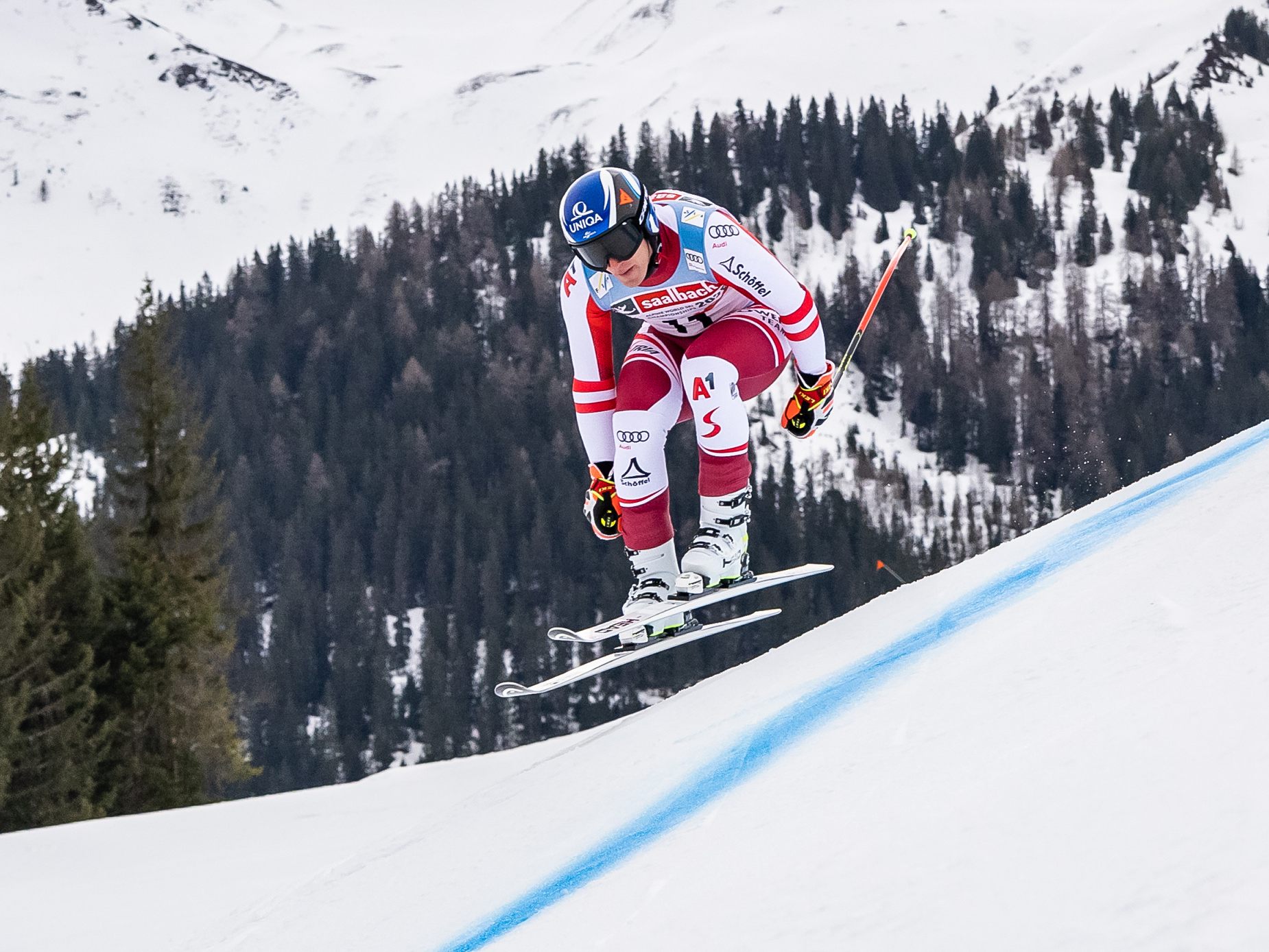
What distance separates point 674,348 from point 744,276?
0.56m

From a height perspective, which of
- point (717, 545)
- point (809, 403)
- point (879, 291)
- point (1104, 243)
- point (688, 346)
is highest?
point (1104, 243)

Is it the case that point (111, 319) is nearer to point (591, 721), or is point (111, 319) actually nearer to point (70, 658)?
point (591, 721)

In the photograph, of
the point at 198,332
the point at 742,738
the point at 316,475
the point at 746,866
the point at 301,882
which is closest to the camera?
the point at 746,866

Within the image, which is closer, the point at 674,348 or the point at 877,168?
the point at 674,348

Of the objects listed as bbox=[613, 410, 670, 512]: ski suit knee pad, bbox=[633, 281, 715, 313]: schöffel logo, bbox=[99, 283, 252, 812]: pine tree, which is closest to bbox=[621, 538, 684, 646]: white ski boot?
bbox=[613, 410, 670, 512]: ski suit knee pad

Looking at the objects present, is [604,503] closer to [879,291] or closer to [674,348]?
[674,348]

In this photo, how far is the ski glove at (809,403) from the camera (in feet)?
21.1

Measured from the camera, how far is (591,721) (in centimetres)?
7388

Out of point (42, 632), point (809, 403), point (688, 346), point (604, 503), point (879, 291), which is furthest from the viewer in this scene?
point (42, 632)

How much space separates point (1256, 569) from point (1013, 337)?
4382 inches

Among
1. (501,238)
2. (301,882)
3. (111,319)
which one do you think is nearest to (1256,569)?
(301,882)

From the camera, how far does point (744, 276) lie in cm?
594

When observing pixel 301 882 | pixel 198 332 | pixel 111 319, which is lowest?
pixel 301 882

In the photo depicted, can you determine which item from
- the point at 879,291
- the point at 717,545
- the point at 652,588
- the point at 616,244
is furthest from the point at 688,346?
the point at 879,291
